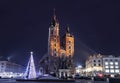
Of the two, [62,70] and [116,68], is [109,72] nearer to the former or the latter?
[116,68]

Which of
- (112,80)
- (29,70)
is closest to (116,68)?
(29,70)

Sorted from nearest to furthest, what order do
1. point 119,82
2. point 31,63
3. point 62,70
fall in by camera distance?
point 119,82
point 31,63
point 62,70

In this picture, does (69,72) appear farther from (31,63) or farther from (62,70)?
(31,63)

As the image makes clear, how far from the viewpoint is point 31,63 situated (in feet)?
368

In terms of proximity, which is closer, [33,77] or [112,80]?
[112,80]

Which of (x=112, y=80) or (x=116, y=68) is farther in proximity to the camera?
(x=116, y=68)

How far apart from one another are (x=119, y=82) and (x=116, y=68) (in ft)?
517

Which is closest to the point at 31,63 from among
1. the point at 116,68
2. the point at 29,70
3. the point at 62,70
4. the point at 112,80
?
the point at 29,70

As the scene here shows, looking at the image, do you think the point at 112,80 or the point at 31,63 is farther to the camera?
the point at 31,63

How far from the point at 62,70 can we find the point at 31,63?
282 feet

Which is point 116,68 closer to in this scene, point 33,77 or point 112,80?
point 33,77

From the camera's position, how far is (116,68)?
19938 cm

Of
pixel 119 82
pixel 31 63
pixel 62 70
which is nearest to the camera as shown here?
pixel 119 82

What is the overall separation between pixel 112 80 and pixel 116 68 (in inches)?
6176
